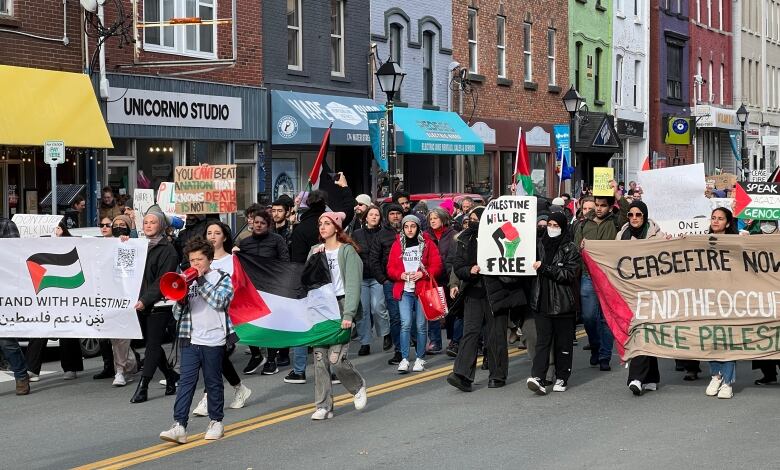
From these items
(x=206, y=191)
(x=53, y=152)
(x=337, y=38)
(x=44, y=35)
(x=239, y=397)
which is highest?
(x=337, y=38)

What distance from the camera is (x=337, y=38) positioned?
93.7ft

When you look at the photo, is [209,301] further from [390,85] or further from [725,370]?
[390,85]

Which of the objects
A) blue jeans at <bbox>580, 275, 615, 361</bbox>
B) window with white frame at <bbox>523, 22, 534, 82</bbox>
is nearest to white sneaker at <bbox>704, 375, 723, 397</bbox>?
blue jeans at <bbox>580, 275, 615, 361</bbox>

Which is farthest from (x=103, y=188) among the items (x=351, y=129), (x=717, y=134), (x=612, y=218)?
(x=717, y=134)

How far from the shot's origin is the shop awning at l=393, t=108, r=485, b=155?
29.1 metres

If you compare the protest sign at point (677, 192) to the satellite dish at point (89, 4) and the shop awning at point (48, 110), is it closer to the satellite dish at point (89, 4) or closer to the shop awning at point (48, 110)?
the shop awning at point (48, 110)

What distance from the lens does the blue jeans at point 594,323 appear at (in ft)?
44.7

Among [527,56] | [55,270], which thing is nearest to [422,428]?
[55,270]

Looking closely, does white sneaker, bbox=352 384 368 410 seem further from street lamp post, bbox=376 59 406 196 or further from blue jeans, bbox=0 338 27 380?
street lamp post, bbox=376 59 406 196

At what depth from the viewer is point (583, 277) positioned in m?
13.9

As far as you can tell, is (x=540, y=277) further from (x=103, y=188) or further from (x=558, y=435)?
(x=103, y=188)

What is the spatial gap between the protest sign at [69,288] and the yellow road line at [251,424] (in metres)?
2.26

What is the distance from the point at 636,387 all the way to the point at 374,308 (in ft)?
12.8

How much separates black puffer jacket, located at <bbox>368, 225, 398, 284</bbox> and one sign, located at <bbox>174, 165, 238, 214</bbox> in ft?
5.77
